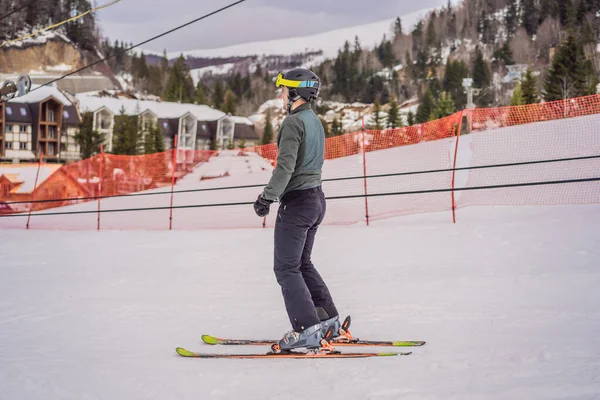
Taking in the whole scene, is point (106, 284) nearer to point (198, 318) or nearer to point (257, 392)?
point (198, 318)

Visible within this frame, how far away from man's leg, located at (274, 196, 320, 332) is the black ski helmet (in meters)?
0.73

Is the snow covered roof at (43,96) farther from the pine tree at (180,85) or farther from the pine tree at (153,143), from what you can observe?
the pine tree at (180,85)

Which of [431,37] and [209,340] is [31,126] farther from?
Result: [431,37]

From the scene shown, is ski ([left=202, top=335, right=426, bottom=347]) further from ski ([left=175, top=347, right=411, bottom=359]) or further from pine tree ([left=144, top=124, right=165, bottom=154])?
pine tree ([left=144, top=124, right=165, bottom=154])

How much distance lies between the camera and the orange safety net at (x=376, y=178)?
14031 mm

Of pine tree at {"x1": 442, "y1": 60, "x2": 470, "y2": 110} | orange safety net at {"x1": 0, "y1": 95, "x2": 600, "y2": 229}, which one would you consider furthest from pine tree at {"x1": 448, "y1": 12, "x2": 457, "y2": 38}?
orange safety net at {"x1": 0, "y1": 95, "x2": 600, "y2": 229}

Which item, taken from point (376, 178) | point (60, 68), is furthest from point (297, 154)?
point (60, 68)

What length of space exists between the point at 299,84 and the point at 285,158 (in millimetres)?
561

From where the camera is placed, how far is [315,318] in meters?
3.89

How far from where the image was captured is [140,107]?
246ft

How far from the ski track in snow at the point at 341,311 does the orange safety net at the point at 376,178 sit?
2.82 meters

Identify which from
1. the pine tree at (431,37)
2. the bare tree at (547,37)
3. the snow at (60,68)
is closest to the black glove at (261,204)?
the snow at (60,68)

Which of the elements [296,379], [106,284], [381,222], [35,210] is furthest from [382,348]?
[35,210]

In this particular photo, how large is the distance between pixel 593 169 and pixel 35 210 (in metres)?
16.4
